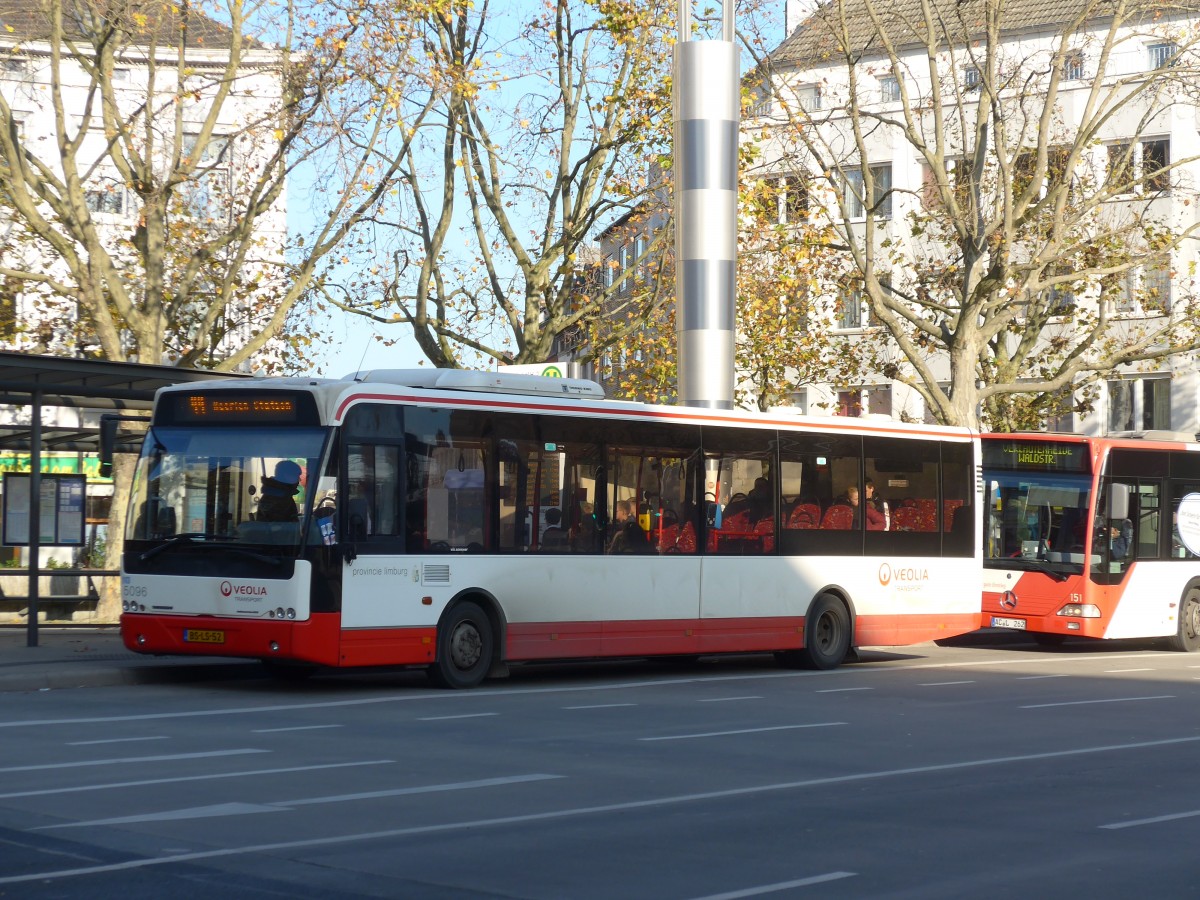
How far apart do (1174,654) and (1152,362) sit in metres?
23.9

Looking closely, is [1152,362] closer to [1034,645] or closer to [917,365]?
[917,365]

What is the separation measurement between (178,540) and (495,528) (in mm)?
3084

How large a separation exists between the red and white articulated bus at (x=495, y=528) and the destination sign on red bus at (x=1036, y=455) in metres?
3.76

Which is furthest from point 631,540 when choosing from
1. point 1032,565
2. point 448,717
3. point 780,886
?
point 780,886

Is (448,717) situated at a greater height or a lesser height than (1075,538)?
lesser

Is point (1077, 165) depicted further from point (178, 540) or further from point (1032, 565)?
point (178, 540)

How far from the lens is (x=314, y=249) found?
25609 millimetres

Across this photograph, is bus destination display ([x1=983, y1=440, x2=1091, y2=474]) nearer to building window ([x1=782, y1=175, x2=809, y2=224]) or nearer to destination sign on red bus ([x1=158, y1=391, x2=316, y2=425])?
building window ([x1=782, y1=175, x2=809, y2=224])

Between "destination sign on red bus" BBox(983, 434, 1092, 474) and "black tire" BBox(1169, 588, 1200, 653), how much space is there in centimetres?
317

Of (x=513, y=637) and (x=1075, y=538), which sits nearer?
(x=513, y=637)

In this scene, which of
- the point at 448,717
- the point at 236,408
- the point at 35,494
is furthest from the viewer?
the point at 35,494

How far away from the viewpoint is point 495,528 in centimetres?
1780

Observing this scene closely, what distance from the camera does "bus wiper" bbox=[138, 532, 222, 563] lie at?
16.5 meters

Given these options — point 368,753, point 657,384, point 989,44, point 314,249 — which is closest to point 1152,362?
point 657,384
